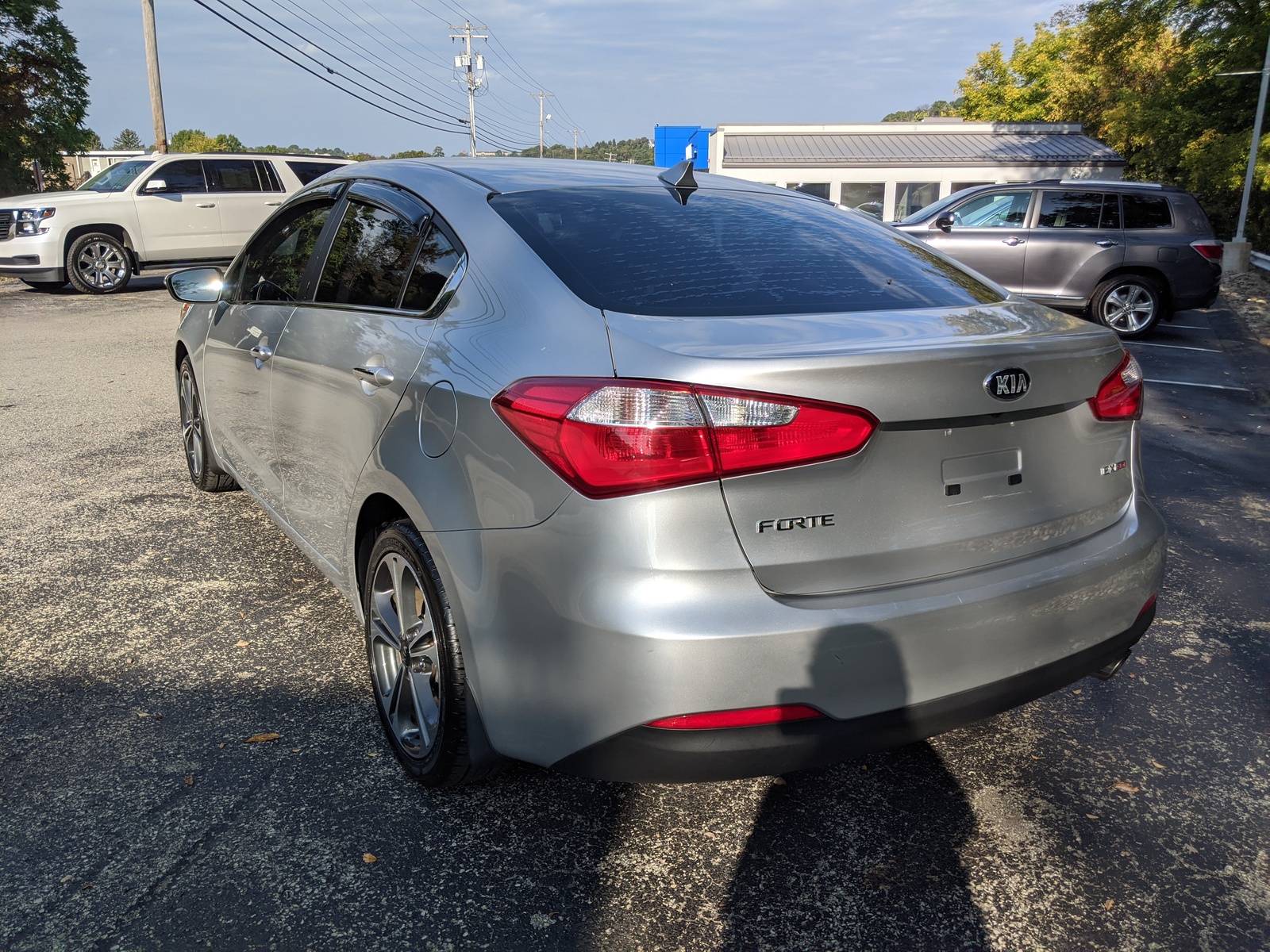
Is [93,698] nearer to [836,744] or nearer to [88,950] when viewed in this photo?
[88,950]

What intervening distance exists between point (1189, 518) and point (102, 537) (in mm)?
5452

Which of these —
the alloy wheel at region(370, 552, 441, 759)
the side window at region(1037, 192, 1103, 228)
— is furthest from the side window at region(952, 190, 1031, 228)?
the alloy wheel at region(370, 552, 441, 759)

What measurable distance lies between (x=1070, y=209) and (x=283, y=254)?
451 inches

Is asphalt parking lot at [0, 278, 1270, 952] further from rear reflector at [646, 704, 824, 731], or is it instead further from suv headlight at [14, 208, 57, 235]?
suv headlight at [14, 208, 57, 235]

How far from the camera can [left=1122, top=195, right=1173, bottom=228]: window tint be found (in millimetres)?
12453

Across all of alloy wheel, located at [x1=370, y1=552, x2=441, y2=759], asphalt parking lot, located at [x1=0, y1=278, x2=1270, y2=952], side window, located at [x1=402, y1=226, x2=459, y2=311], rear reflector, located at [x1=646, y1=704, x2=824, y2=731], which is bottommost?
asphalt parking lot, located at [x1=0, y1=278, x2=1270, y2=952]

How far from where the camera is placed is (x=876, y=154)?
4006cm

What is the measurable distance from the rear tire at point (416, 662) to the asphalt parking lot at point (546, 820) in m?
0.14

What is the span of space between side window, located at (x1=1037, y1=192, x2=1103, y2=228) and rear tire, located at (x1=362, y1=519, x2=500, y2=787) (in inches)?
473

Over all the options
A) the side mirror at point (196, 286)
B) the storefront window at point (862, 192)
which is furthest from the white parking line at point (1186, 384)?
the storefront window at point (862, 192)

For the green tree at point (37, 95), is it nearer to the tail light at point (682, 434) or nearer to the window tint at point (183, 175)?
the window tint at point (183, 175)

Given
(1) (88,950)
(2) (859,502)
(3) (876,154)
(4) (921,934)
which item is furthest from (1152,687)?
(3) (876,154)

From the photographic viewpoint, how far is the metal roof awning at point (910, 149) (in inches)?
1545

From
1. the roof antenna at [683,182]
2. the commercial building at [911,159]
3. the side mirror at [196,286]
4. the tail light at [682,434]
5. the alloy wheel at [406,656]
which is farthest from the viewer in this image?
the commercial building at [911,159]
